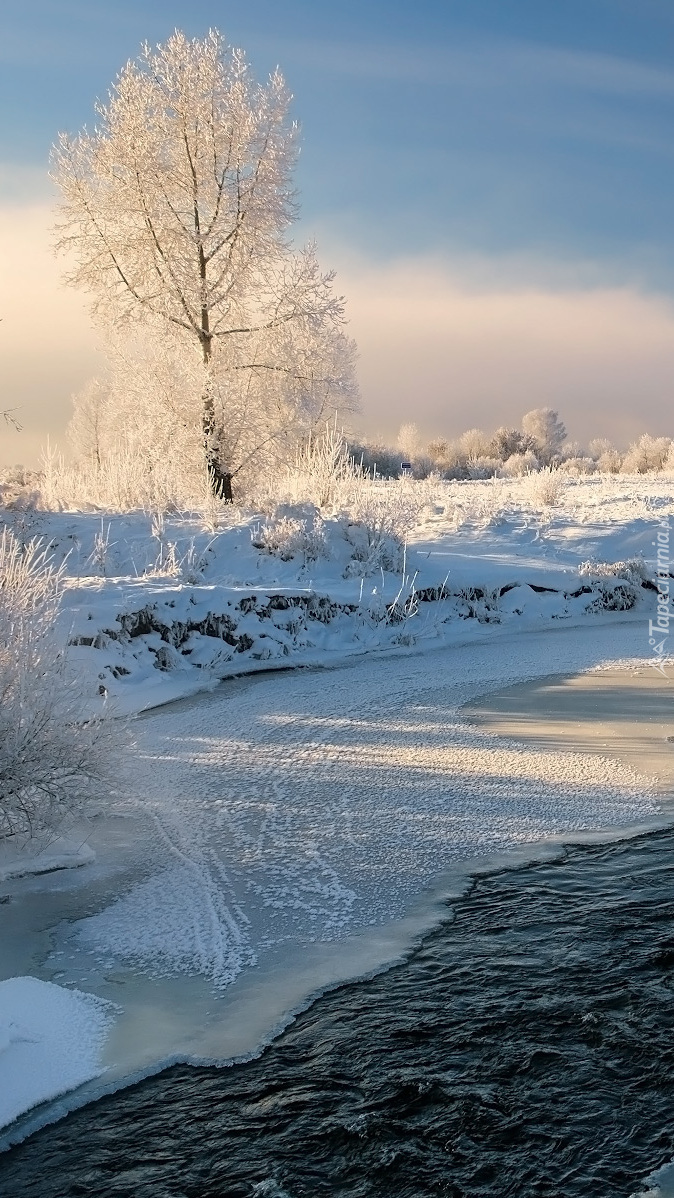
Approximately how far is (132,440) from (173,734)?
33.9 ft

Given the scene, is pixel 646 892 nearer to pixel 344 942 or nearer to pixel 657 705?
pixel 344 942

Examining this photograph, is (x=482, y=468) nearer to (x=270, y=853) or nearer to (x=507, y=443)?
(x=507, y=443)

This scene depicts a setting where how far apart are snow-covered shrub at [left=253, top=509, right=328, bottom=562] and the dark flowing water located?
8.79 m

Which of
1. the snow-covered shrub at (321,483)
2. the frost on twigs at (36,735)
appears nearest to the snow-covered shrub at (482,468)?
the snow-covered shrub at (321,483)

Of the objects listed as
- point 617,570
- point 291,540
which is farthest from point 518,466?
point 291,540

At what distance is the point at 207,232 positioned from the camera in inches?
599

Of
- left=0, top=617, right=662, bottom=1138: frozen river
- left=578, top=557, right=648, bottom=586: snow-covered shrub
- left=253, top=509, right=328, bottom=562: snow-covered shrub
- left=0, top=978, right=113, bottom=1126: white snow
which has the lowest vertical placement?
left=0, top=978, right=113, bottom=1126: white snow

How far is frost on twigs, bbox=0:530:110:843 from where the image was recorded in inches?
167

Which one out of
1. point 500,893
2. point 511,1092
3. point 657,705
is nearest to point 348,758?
point 500,893

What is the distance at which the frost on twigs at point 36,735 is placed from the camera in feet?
13.9

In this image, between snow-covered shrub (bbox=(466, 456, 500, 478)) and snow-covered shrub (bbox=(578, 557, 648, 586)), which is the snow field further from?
snow-covered shrub (bbox=(466, 456, 500, 478))

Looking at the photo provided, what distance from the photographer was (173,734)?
6.83 metres

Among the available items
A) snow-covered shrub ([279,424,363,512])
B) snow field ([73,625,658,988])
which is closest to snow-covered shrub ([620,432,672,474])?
snow-covered shrub ([279,424,363,512])

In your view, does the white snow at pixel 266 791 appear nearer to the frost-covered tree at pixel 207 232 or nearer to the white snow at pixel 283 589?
the white snow at pixel 283 589
